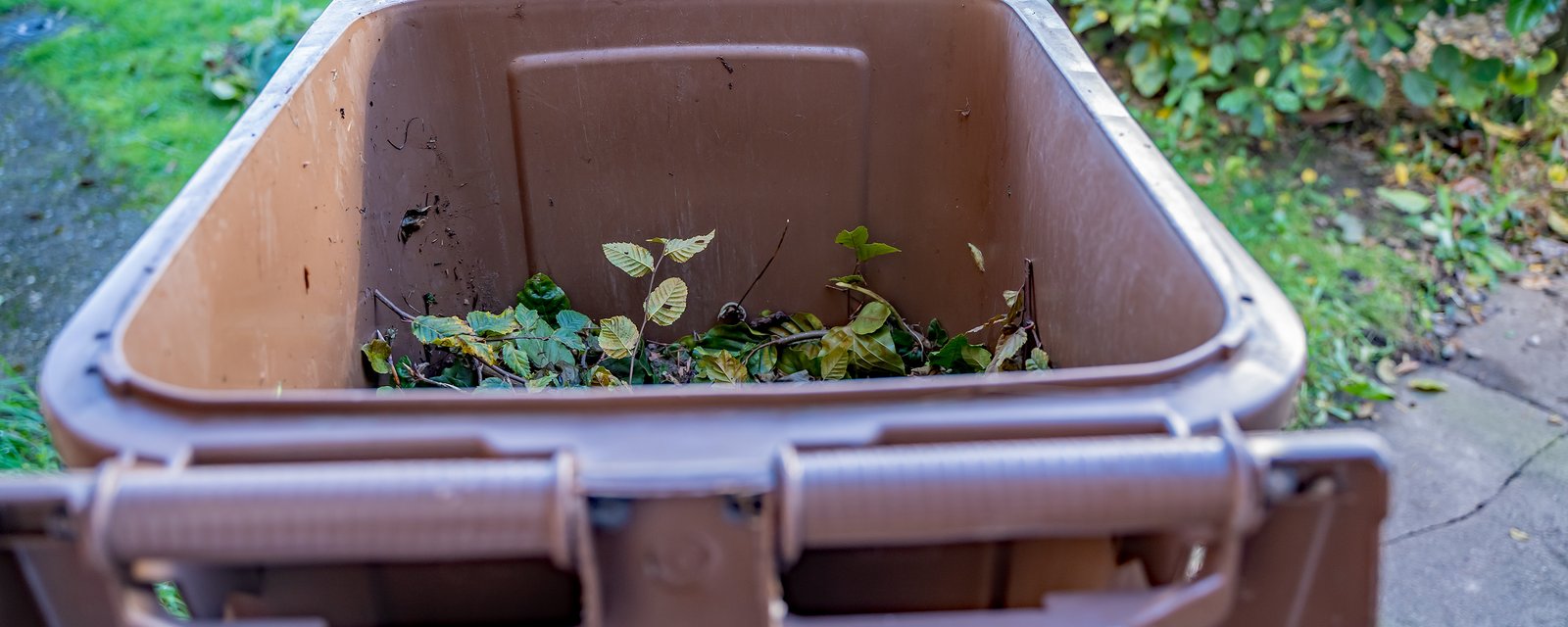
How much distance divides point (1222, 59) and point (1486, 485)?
1.54m

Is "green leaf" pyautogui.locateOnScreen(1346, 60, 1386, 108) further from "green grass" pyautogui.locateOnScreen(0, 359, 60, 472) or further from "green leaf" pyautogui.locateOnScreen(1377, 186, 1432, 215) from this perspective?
"green grass" pyautogui.locateOnScreen(0, 359, 60, 472)

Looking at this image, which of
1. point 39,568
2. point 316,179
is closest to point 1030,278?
point 316,179

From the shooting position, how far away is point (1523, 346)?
108 inches

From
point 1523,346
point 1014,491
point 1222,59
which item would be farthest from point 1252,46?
point 1014,491

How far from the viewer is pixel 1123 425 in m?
0.80

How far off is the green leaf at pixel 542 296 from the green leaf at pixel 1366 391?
185 cm

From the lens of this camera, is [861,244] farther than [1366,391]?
No

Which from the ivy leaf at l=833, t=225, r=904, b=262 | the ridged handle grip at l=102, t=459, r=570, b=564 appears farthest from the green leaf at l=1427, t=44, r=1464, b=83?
the ridged handle grip at l=102, t=459, r=570, b=564

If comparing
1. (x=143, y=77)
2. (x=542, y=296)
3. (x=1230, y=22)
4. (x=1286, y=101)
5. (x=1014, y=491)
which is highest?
(x=1014, y=491)

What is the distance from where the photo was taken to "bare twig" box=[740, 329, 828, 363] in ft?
6.54

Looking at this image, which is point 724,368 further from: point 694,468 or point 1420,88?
point 1420,88

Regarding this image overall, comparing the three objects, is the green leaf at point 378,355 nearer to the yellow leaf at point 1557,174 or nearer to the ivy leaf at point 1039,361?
the ivy leaf at point 1039,361

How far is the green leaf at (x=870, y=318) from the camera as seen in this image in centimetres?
196

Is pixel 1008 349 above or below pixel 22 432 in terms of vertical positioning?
above
